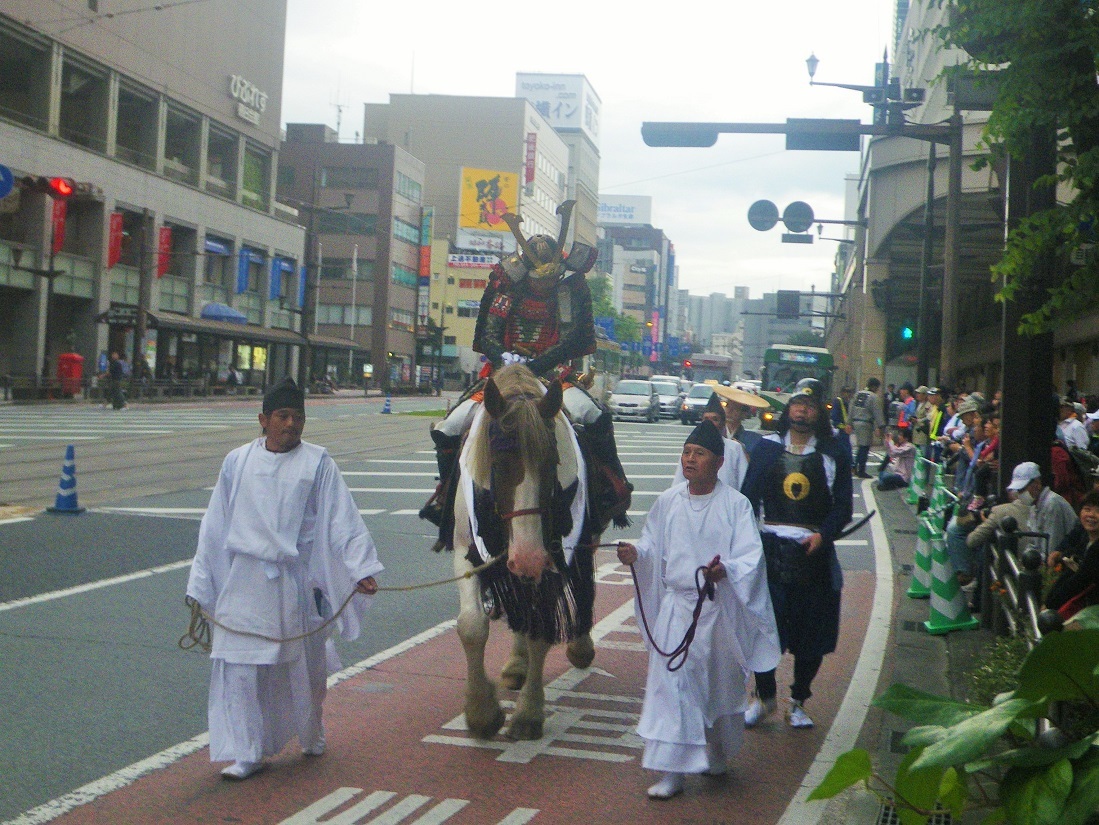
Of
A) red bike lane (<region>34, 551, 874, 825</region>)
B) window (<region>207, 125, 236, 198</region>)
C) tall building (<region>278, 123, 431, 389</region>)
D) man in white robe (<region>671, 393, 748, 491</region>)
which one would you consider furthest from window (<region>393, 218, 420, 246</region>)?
red bike lane (<region>34, 551, 874, 825</region>)

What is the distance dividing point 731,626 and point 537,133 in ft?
397

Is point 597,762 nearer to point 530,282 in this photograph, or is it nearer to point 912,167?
point 530,282

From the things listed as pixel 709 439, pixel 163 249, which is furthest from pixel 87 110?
pixel 709 439

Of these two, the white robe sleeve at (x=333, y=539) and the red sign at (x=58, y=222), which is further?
the red sign at (x=58, y=222)

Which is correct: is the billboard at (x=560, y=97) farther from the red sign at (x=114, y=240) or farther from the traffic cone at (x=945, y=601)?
the traffic cone at (x=945, y=601)

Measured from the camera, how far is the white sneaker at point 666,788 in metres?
5.38

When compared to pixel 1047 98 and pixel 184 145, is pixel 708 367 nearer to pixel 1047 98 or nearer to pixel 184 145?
pixel 184 145

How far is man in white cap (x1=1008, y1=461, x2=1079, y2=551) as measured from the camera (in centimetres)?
914

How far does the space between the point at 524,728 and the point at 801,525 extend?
182 centimetres

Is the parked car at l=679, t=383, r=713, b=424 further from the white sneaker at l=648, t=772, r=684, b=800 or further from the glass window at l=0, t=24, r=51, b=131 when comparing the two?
the white sneaker at l=648, t=772, r=684, b=800

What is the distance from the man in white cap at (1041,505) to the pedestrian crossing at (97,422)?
2037 cm

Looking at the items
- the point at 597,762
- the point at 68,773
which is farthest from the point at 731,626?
the point at 68,773

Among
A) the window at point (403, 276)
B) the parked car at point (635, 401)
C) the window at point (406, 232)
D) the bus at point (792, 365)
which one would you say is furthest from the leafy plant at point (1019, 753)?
the window at point (403, 276)

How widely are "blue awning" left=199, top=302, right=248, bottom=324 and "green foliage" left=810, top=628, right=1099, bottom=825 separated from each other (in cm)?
6070
